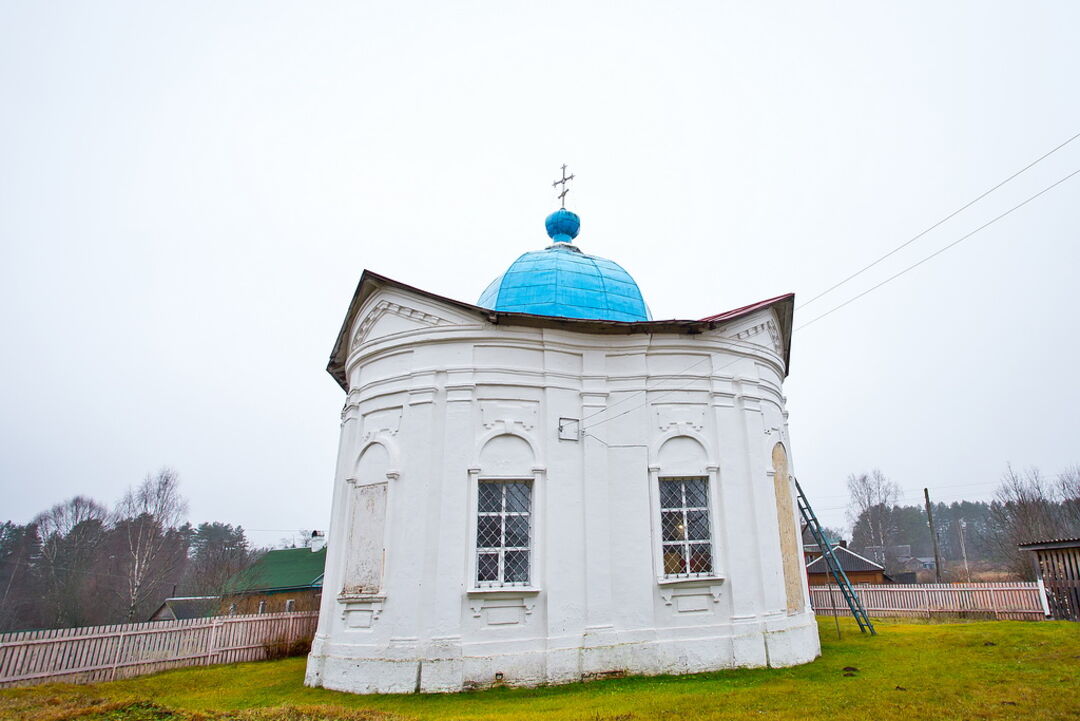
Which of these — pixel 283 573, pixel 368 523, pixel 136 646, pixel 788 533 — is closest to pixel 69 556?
pixel 283 573

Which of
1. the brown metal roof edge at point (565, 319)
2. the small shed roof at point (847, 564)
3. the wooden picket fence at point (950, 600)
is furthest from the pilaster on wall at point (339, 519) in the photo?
the small shed roof at point (847, 564)

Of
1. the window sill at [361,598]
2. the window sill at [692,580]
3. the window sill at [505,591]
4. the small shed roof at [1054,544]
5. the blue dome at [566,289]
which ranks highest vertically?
the blue dome at [566,289]

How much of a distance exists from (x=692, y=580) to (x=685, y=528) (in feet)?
3.15

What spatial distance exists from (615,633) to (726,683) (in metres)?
1.88

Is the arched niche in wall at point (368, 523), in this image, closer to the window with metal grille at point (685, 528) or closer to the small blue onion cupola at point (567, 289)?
the small blue onion cupola at point (567, 289)

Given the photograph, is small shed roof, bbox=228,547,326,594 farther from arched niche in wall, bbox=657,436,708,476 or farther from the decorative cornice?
arched niche in wall, bbox=657,436,708,476

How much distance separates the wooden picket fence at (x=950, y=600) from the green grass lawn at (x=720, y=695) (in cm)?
594

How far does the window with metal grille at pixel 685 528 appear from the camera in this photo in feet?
37.2

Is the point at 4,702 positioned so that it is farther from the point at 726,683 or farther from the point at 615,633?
the point at 726,683

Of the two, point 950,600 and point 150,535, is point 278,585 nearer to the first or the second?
point 150,535

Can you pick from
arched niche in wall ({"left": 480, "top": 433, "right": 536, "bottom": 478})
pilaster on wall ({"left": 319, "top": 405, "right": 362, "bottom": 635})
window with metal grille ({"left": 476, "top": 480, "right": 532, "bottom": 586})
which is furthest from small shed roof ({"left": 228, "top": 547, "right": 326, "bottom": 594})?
arched niche in wall ({"left": 480, "top": 433, "right": 536, "bottom": 478})

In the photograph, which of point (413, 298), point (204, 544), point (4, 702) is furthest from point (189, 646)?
point (204, 544)

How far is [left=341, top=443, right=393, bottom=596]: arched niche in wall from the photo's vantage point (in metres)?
10.9

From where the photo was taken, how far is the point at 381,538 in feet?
36.2
